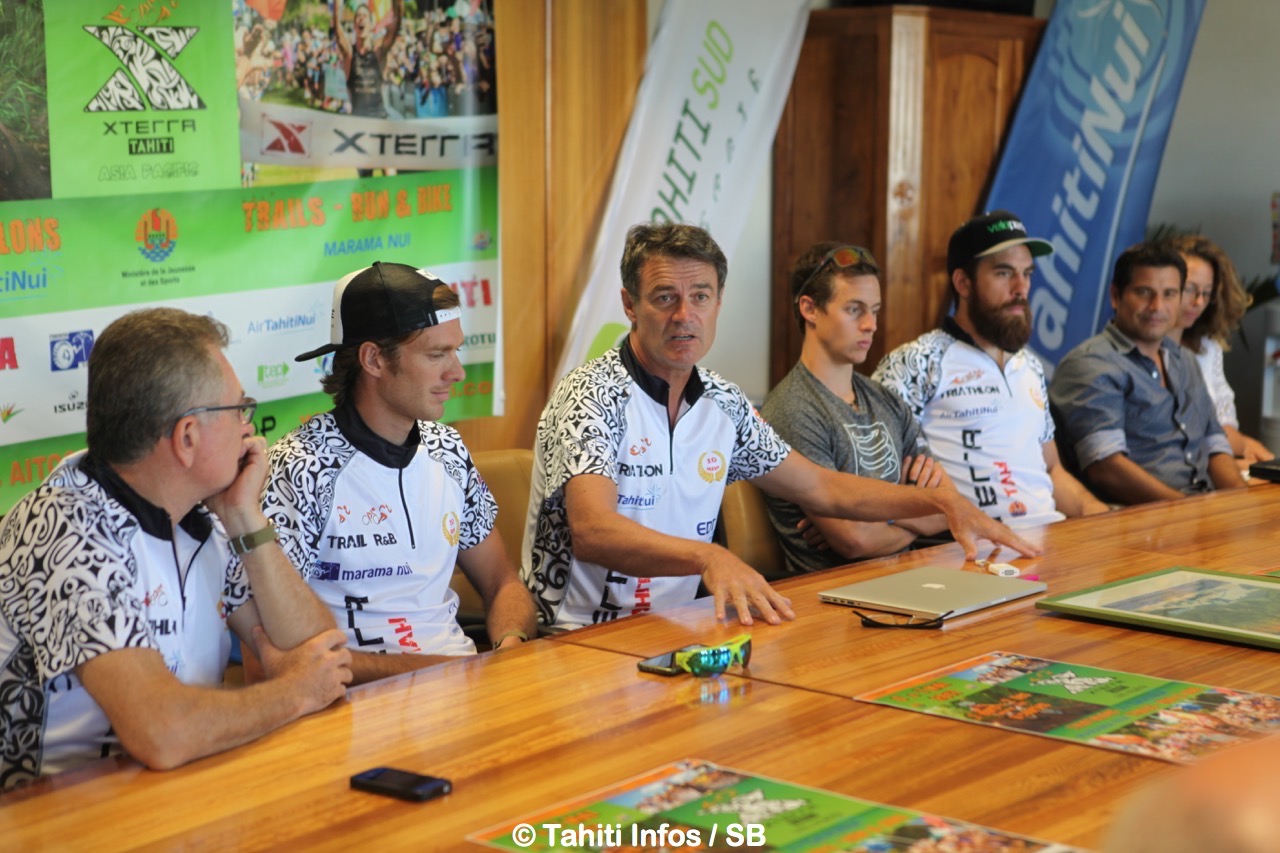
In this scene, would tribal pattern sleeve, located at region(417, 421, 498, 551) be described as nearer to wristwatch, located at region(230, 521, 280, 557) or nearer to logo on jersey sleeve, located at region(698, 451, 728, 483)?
logo on jersey sleeve, located at region(698, 451, 728, 483)

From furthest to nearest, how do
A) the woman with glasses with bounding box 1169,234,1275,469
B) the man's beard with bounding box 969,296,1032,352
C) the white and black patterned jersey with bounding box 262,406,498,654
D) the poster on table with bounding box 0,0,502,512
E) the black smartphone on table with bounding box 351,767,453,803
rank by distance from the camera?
the woman with glasses with bounding box 1169,234,1275,469
the man's beard with bounding box 969,296,1032,352
the poster on table with bounding box 0,0,502,512
the white and black patterned jersey with bounding box 262,406,498,654
the black smartphone on table with bounding box 351,767,453,803

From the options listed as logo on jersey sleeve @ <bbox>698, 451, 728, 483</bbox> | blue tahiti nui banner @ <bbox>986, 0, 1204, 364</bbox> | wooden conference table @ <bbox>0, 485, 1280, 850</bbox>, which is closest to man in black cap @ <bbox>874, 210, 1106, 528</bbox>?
logo on jersey sleeve @ <bbox>698, 451, 728, 483</bbox>

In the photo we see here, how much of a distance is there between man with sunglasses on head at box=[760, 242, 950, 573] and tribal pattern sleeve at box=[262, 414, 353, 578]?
1.23 m

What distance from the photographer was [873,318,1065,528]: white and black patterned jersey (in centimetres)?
395

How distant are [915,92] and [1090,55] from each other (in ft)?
3.63

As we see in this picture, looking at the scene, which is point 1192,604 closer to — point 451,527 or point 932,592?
point 932,592

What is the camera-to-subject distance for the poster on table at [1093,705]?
1.73m

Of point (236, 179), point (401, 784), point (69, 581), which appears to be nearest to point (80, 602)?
point (69, 581)

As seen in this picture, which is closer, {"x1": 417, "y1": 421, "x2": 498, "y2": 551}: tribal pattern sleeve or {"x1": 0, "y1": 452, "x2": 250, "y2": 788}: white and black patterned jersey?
{"x1": 0, "y1": 452, "x2": 250, "y2": 788}: white and black patterned jersey

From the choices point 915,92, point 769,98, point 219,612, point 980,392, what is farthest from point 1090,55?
point 219,612

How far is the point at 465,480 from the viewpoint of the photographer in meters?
2.74

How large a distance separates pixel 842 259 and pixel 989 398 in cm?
65

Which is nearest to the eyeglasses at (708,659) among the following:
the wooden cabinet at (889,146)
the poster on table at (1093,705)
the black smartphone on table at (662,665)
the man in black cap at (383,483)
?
the black smartphone on table at (662,665)

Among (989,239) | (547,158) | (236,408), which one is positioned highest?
(547,158)
